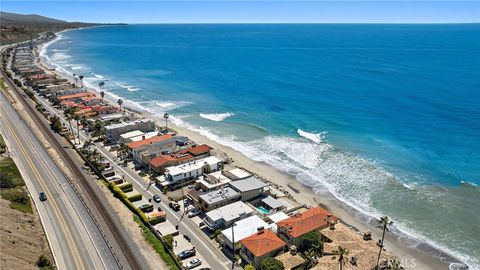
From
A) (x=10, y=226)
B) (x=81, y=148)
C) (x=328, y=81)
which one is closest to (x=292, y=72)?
(x=328, y=81)

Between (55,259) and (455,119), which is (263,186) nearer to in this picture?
(55,259)

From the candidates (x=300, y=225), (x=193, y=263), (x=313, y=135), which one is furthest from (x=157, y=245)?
(x=313, y=135)

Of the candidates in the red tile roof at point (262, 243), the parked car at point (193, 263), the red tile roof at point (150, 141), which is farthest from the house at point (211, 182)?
the parked car at point (193, 263)

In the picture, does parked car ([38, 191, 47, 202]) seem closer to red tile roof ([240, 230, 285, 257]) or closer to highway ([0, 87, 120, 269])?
highway ([0, 87, 120, 269])

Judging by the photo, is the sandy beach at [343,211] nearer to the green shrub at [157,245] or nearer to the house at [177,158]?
the house at [177,158]

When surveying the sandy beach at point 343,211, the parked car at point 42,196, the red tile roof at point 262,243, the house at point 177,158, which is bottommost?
the sandy beach at point 343,211

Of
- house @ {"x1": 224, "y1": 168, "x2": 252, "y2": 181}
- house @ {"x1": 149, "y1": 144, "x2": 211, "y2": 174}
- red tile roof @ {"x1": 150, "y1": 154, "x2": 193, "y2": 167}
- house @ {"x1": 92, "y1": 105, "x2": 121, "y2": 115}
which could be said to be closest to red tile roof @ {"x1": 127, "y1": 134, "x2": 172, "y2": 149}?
house @ {"x1": 149, "y1": 144, "x2": 211, "y2": 174}

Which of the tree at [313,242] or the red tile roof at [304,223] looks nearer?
the tree at [313,242]
